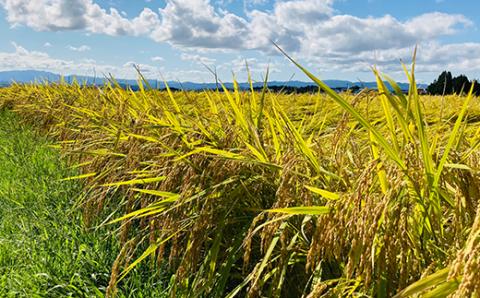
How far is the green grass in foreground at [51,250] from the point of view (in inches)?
97.3

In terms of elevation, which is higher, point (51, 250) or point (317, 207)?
point (317, 207)

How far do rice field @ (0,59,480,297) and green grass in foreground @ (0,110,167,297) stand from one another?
0.18 metres

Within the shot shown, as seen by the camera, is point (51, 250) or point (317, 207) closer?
point (317, 207)

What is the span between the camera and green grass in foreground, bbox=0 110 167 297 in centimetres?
247

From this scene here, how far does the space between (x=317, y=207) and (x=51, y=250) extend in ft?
6.07

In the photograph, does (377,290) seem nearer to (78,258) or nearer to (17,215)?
(78,258)

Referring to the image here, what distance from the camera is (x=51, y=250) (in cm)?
284

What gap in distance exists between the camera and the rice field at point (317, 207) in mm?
1280

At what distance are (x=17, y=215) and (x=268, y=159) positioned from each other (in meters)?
2.30

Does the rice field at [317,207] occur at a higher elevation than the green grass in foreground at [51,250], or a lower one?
higher

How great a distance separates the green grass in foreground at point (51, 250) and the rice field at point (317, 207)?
182 mm

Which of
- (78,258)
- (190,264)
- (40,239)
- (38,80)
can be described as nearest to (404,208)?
(190,264)

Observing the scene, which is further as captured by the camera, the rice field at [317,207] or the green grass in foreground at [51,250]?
the green grass in foreground at [51,250]

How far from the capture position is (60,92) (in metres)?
7.05
